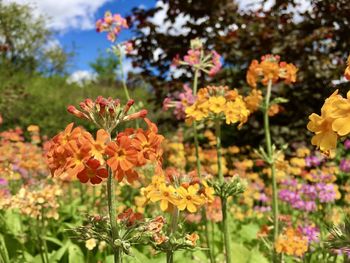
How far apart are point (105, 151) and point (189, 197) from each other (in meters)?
0.53

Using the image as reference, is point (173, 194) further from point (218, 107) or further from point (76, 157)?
point (218, 107)

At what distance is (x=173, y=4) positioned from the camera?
8.70 m

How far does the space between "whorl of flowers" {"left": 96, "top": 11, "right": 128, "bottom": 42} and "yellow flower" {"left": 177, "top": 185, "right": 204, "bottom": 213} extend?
11.2 feet

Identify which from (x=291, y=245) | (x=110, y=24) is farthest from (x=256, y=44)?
(x=291, y=245)

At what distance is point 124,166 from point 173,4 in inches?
289

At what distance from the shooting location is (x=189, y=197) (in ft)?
6.96

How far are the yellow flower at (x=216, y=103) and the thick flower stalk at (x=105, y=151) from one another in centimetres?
115

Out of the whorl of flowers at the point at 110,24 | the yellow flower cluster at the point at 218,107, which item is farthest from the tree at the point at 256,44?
the yellow flower cluster at the point at 218,107

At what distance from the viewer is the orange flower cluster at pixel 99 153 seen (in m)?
1.73

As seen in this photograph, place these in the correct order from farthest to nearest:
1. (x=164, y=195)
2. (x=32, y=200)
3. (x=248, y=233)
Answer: (x=248, y=233) → (x=32, y=200) → (x=164, y=195)

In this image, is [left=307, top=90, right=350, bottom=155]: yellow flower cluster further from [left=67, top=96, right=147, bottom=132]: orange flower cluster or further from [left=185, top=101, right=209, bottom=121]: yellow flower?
[left=185, top=101, right=209, bottom=121]: yellow flower

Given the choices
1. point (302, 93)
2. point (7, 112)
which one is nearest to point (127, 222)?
point (302, 93)

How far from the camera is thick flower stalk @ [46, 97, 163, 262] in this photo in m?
1.73

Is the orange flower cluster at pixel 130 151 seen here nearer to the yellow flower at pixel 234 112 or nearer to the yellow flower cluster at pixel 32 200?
the yellow flower at pixel 234 112
